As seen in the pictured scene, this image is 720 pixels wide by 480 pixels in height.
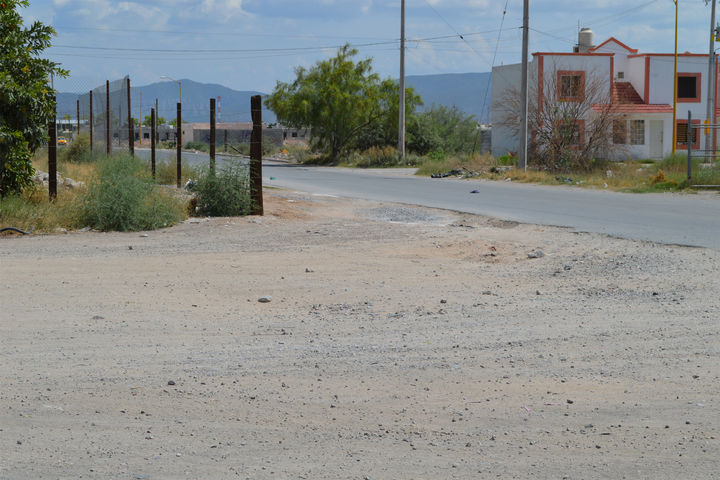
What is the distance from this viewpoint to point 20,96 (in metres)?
16.5

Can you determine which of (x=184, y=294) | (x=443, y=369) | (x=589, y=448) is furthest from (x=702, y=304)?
(x=184, y=294)

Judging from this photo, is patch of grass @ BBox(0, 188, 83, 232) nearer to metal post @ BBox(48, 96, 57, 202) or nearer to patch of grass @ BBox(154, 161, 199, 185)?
metal post @ BBox(48, 96, 57, 202)

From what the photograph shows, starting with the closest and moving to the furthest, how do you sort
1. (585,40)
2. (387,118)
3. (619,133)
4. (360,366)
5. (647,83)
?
(360,366) → (619,133) → (647,83) → (585,40) → (387,118)

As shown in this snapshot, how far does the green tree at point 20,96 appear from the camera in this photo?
16531mm

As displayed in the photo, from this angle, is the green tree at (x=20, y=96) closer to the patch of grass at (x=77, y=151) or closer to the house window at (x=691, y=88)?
the patch of grass at (x=77, y=151)

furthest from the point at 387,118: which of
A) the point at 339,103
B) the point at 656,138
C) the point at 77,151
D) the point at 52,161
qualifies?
the point at 52,161

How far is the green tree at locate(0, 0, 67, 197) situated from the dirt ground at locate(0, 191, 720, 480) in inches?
216

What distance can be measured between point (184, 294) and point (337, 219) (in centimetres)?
878

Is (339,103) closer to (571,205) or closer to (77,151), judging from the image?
(77,151)

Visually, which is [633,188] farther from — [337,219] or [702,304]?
[702,304]

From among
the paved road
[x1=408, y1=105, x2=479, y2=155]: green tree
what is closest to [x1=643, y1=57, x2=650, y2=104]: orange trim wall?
[x1=408, y1=105, x2=479, y2=155]: green tree

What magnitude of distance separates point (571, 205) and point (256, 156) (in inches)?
317

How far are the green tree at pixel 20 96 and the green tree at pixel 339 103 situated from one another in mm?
41834

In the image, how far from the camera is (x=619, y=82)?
5312 centimetres
